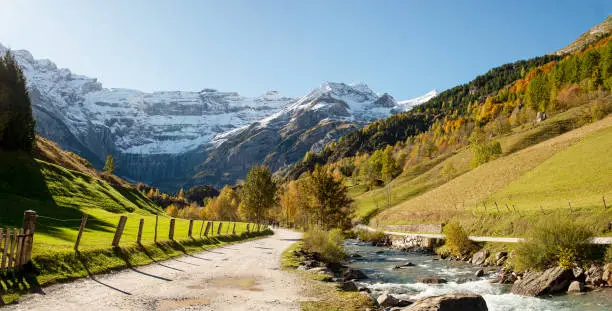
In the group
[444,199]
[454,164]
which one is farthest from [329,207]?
[454,164]

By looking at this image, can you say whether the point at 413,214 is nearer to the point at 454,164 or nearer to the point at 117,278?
the point at 454,164

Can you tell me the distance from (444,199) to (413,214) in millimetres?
9806

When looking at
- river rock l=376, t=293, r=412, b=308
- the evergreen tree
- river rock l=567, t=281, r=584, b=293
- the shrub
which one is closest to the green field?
the shrub

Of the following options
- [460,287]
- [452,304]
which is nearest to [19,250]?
[452,304]

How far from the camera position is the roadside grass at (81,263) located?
15.6 meters

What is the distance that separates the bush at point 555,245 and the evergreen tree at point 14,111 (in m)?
68.9

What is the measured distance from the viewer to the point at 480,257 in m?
41.0

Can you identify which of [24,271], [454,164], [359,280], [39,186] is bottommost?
[359,280]

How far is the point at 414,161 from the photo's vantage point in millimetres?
191375

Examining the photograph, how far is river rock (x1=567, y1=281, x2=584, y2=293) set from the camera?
23.7 meters

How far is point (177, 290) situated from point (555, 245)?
27360 millimetres

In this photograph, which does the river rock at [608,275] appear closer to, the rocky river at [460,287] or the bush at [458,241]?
the rocky river at [460,287]

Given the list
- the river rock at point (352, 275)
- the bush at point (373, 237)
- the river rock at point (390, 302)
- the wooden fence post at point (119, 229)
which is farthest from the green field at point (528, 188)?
the wooden fence post at point (119, 229)

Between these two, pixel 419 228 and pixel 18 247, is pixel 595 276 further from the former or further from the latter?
pixel 419 228
